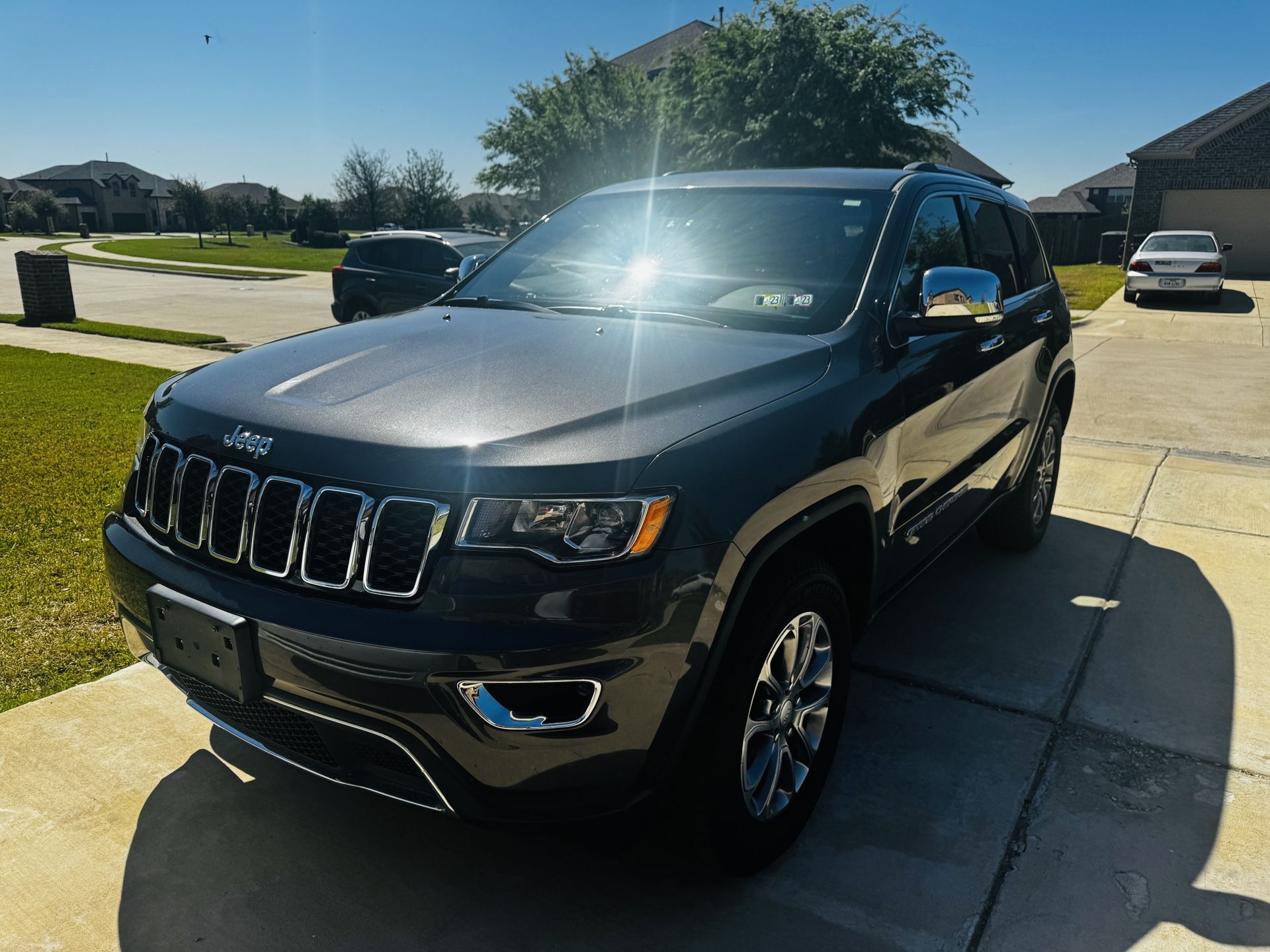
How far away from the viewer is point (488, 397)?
239cm

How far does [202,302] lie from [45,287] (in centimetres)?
544

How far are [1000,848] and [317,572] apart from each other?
6.57 ft

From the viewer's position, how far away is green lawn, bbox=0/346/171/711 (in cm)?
379

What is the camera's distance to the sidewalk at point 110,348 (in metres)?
11.5

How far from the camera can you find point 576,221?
13.1 feet

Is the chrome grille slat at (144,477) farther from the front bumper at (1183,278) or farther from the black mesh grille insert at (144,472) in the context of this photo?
the front bumper at (1183,278)

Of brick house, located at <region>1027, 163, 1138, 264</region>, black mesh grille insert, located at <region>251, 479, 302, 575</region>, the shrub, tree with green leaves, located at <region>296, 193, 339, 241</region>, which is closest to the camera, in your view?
black mesh grille insert, located at <region>251, 479, 302, 575</region>

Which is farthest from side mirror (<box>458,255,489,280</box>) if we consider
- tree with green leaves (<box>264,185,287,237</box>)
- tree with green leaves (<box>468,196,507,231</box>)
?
tree with green leaves (<box>264,185,287,237</box>)

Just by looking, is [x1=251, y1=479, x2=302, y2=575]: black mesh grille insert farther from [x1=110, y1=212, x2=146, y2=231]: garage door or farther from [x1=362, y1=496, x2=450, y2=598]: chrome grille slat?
[x1=110, y1=212, x2=146, y2=231]: garage door

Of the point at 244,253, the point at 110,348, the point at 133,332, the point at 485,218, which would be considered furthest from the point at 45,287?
the point at 485,218

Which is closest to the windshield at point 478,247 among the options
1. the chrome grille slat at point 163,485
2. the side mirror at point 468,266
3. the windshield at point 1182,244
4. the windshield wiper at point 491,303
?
the side mirror at point 468,266

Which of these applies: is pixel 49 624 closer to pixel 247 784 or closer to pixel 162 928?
pixel 247 784

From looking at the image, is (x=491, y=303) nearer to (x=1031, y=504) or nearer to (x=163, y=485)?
(x=163, y=485)

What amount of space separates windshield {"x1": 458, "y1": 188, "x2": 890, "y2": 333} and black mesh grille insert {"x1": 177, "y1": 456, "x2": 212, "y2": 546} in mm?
1347
